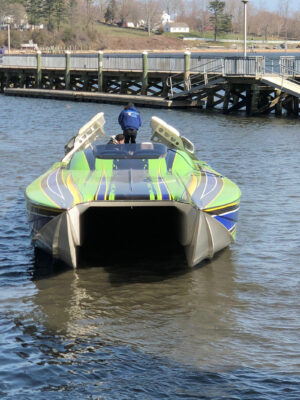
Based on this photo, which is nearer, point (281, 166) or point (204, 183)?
point (204, 183)

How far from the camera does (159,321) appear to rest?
314 inches

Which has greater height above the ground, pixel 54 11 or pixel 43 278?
pixel 54 11

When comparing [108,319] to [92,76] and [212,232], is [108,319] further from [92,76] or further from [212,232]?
[92,76]

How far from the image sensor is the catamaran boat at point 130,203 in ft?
29.1

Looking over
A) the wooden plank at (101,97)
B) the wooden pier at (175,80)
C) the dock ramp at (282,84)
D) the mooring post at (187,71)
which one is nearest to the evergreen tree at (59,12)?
the wooden pier at (175,80)

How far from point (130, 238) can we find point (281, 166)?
810 centimetres

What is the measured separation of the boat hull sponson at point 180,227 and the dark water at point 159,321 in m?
0.40

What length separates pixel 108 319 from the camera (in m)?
8.05

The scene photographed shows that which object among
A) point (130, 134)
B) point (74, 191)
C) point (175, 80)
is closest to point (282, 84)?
point (175, 80)

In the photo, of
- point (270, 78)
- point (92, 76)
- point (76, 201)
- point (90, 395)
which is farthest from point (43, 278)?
point (92, 76)

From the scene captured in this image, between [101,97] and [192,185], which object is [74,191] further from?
[101,97]

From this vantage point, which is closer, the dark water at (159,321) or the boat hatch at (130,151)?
the dark water at (159,321)

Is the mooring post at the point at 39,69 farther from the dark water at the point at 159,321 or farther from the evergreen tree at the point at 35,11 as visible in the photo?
the evergreen tree at the point at 35,11

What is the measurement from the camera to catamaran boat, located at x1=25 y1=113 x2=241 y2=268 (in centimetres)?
888
